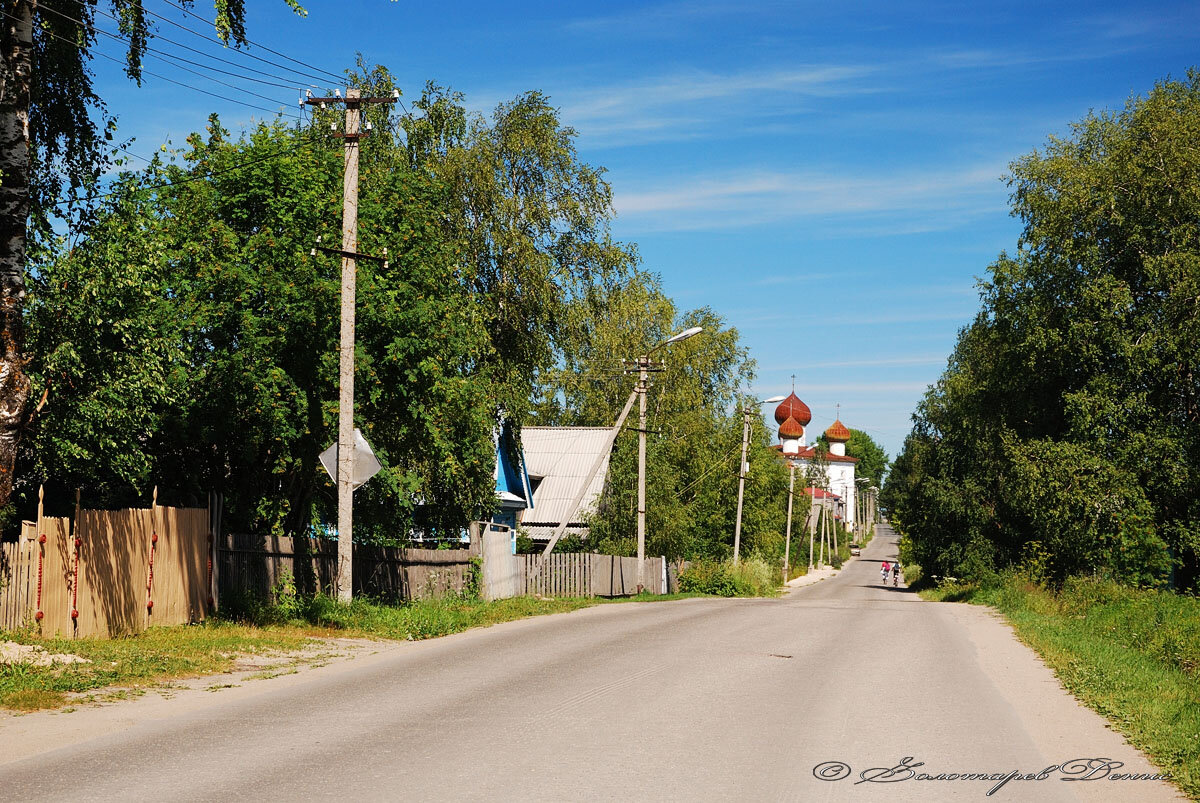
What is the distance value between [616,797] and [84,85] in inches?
482

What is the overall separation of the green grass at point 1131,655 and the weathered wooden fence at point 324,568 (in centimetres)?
1231

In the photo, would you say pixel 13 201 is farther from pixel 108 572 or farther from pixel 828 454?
pixel 828 454

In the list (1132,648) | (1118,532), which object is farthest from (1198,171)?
(1132,648)

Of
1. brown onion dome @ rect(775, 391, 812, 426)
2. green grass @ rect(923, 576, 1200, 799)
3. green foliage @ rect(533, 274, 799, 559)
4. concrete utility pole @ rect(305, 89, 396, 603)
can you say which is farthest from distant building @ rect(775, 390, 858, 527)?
concrete utility pole @ rect(305, 89, 396, 603)

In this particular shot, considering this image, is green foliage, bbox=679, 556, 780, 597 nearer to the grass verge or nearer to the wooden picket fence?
the wooden picket fence

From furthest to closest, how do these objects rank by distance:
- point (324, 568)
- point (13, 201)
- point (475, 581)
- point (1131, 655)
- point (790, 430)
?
point (790, 430), point (475, 581), point (324, 568), point (1131, 655), point (13, 201)

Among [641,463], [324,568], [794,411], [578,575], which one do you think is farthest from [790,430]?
[324,568]

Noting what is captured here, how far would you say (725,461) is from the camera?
182ft

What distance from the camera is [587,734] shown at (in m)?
9.05

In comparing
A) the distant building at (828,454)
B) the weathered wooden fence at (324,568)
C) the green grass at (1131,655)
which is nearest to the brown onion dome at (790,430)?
the distant building at (828,454)

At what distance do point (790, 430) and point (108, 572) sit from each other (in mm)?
130982

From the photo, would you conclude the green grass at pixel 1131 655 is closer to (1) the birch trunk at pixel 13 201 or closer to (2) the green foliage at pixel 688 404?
(1) the birch trunk at pixel 13 201

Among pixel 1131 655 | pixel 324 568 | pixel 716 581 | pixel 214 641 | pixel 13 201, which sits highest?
pixel 13 201

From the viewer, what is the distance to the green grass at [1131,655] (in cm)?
955
